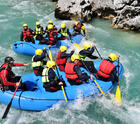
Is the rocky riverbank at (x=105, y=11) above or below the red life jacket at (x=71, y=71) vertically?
above

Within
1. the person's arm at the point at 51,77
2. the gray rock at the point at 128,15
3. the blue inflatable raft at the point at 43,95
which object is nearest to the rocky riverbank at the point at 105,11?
the gray rock at the point at 128,15

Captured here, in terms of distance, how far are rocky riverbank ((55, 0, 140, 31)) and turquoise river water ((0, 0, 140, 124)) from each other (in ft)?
1.81

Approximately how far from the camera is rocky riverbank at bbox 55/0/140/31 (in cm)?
1057

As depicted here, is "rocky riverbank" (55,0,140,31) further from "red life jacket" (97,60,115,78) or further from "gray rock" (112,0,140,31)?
"red life jacket" (97,60,115,78)

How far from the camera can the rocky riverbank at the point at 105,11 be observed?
10.6 metres

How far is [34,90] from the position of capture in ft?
18.6

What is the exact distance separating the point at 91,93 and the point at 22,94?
2.44 m

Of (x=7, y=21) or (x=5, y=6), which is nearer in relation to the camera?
(x=7, y=21)

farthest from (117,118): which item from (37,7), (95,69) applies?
(37,7)

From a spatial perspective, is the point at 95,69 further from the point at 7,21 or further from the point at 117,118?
the point at 7,21

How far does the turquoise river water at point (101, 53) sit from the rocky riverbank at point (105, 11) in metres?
0.55

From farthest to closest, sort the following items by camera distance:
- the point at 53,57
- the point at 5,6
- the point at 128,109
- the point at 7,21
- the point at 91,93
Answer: the point at 5,6, the point at 7,21, the point at 53,57, the point at 128,109, the point at 91,93

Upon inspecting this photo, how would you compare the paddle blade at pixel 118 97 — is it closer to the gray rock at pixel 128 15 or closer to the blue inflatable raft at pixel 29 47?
the blue inflatable raft at pixel 29 47

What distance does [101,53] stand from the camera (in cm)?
926
